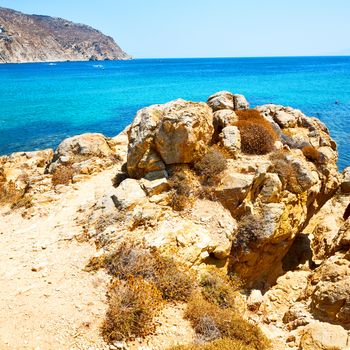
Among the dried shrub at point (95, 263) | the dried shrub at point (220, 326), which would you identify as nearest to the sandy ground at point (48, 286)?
the dried shrub at point (95, 263)

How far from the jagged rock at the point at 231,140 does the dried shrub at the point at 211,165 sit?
98cm

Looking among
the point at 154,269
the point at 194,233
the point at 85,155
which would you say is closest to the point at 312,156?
the point at 194,233

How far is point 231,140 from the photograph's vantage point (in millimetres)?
15945

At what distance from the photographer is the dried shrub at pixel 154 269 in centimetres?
1013

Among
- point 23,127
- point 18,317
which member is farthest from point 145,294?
point 23,127

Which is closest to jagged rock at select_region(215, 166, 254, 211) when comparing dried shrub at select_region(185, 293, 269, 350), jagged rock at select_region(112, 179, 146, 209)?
jagged rock at select_region(112, 179, 146, 209)

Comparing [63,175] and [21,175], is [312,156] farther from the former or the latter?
[21,175]

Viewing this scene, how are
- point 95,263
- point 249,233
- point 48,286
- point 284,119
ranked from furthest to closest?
point 284,119, point 249,233, point 95,263, point 48,286

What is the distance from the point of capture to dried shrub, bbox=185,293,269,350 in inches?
355

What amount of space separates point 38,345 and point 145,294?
2.92m

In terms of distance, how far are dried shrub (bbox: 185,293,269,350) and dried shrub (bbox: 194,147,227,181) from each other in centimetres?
590

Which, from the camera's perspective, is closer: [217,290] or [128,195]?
[217,290]

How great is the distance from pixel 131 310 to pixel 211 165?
7.23m

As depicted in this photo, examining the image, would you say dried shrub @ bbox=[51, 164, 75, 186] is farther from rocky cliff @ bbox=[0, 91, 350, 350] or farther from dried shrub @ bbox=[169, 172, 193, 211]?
dried shrub @ bbox=[169, 172, 193, 211]
